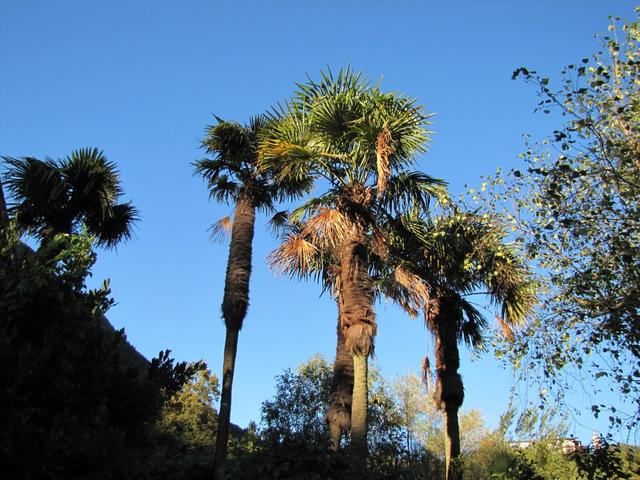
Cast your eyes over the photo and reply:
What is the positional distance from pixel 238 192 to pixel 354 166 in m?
3.54

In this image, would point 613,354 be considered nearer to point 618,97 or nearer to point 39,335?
point 618,97

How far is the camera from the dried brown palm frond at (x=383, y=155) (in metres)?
12.0

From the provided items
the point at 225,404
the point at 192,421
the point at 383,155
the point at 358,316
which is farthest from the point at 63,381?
the point at 192,421

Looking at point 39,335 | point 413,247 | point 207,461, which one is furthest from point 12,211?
point 413,247

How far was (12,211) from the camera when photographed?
46.9ft

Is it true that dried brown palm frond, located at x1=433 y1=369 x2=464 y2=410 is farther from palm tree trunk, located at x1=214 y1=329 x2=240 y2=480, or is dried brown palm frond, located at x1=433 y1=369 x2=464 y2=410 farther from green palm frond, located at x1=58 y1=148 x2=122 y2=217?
green palm frond, located at x1=58 y1=148 x2=122 y2=217

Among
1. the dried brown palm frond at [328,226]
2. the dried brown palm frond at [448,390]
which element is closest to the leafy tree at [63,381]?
the dried brown palm frond at [328,226]

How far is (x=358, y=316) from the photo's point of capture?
1194 cm

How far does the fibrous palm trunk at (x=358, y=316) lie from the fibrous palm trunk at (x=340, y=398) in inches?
54.4

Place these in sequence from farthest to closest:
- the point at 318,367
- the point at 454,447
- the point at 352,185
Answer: the point at 318,367 < the point at 454,447 < the point at 352,185

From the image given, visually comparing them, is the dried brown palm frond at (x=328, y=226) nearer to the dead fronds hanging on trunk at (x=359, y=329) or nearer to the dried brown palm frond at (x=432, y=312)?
the dead fronds hanging on trunk at (x=359, y=329)

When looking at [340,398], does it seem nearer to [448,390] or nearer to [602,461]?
[448,390]

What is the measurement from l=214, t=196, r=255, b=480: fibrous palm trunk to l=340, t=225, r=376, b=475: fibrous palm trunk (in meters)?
2.44

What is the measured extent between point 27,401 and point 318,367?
2514cm
